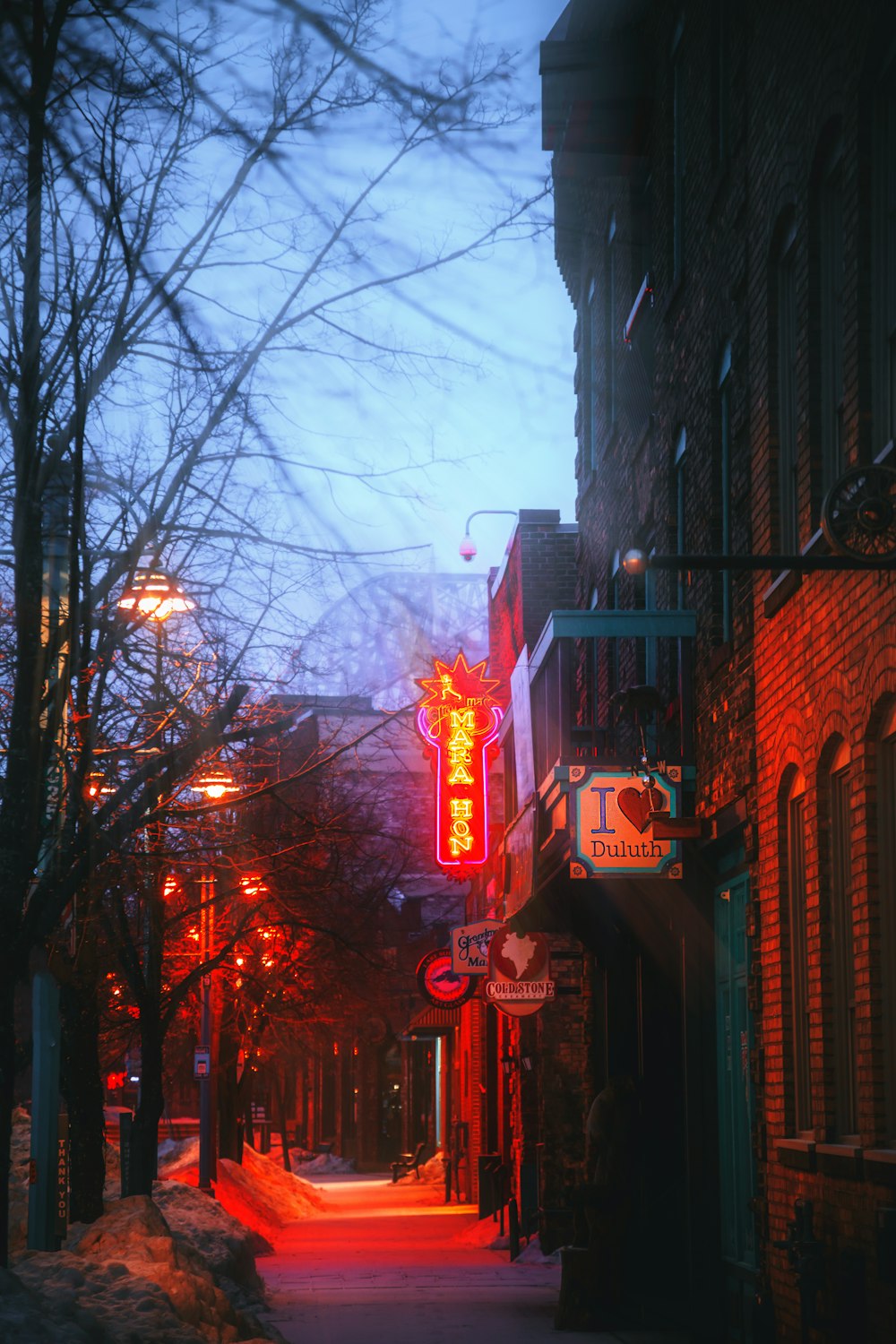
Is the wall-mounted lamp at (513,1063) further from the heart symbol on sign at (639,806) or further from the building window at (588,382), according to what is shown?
the heart symbol on sign at (639,806)

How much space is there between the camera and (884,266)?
352 inches

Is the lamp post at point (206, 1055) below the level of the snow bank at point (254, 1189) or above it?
above

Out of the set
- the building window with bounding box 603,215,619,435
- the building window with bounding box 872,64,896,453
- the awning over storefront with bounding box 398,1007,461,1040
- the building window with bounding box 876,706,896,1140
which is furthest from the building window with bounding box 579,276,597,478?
the awning over storefront with bounding box 398,1007,461,1040

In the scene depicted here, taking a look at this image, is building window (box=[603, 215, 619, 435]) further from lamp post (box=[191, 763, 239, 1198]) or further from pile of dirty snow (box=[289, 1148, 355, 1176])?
Answer: pile of dirty snow (box=[289, 1148, 355, 1176])

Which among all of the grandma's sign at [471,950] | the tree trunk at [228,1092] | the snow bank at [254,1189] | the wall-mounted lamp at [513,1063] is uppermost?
the grandma's sign at [471,950]

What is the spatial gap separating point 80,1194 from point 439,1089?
3576cm

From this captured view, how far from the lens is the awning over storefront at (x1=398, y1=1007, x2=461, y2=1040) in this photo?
41.5 meters

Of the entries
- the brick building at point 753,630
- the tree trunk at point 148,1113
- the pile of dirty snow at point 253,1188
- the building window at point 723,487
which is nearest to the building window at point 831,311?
the brick building at point 753,630

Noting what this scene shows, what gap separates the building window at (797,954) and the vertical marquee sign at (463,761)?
12140 mm

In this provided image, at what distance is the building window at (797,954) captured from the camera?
10633mm

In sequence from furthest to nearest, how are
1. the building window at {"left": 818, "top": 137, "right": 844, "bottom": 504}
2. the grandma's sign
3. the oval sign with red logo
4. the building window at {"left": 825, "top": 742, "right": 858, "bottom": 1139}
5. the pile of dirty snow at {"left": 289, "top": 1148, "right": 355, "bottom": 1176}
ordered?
the pile of dirty snow at {"left": 289, "top": 1148, "right": 355, "bottom": 1176} < the grandma's sign < the oval sign with red logo < the building window at {"left": 818, "top": 137, "right": 844, "bottom": 504} < the building window at {"left": 825, "top": 742, "right": 858, "bottom": 1139}

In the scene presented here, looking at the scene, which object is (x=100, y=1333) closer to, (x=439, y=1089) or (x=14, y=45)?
(x=14, y=45)

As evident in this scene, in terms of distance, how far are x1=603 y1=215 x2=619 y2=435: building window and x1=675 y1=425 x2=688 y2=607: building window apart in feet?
11.2

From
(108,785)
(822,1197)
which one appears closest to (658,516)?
(108,785)
